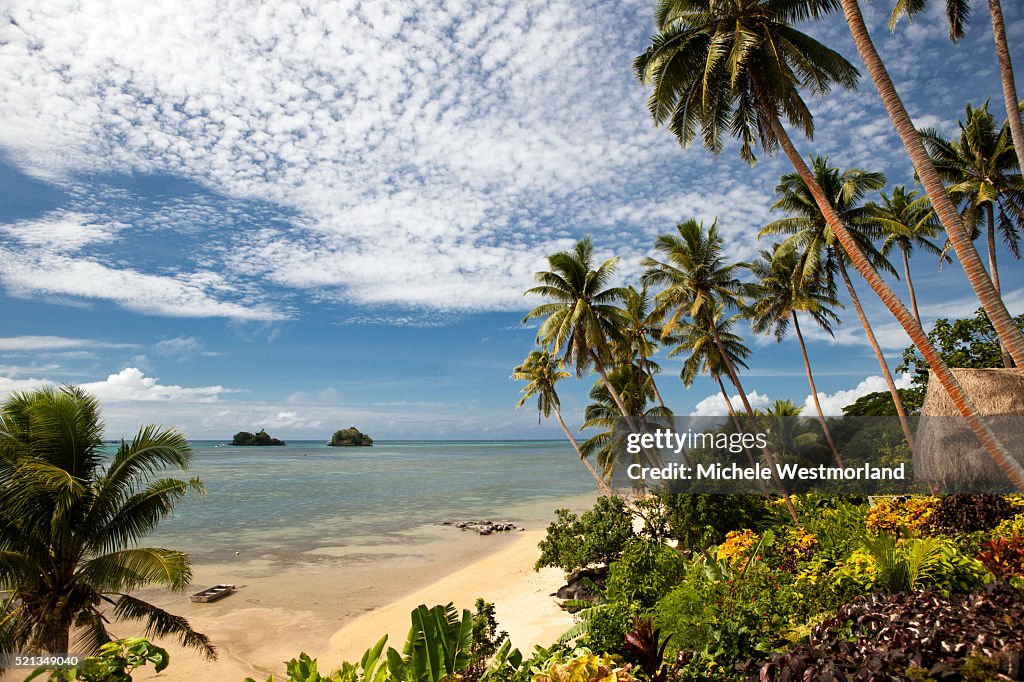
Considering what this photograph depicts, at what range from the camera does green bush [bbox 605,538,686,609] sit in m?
7.84

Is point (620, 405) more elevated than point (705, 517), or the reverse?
point (620, 405)

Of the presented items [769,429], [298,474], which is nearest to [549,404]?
[769,429]

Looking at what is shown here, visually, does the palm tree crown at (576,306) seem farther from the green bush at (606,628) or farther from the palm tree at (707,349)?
the green bush at (606,628)

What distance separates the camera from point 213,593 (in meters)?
16.3

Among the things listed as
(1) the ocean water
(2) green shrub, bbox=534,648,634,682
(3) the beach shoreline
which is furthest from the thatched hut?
(1) the ocean water

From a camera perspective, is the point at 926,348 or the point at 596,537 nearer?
the point at 926,348

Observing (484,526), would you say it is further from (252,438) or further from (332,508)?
(252,438)

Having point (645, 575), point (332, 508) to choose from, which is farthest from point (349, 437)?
point (645, 575)

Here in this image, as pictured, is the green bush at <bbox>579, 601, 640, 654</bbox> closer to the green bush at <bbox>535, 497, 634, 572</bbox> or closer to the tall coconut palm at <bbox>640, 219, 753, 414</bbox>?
the green bush at <bbox>535, 497, 634, 572</bbox>

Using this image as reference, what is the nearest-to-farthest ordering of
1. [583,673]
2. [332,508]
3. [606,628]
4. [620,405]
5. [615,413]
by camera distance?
[583,673] → [606,628] → [620,405] → [615,413] → [332,508]

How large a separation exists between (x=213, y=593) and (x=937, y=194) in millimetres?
20581

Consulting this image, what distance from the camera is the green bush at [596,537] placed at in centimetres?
1165

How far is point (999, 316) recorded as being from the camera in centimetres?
805

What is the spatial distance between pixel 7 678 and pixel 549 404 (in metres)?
25.3
